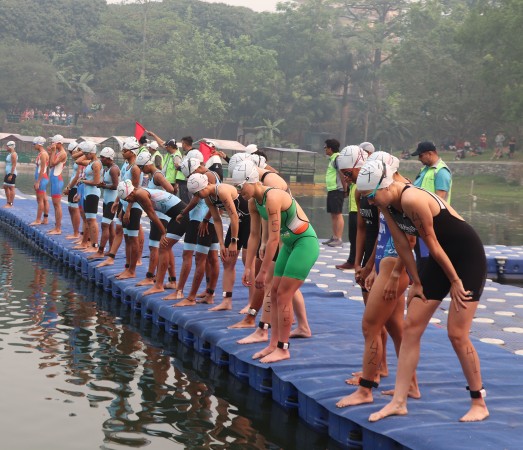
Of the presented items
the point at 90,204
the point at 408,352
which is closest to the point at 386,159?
the point at 408,352

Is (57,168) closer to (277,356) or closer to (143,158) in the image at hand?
(143,158)

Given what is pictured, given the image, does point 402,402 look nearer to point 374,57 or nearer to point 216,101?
point 216,101

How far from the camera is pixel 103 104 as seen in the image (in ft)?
309

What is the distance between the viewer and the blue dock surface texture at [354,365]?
669 centimetres

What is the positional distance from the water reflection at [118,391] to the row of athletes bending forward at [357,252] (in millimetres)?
601

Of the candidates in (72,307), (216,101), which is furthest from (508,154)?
(72,307)

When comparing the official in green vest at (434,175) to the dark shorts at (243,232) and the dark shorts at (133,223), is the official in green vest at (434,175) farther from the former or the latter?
the dark shorts at (133,223)

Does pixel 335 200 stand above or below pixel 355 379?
above

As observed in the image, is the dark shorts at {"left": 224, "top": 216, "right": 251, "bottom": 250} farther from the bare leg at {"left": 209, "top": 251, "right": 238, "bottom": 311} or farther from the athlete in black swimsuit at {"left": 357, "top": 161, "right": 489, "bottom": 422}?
the athlete in black swimsuit at {"left": 357, "top": 161, "right": 489, "bottom": 422}

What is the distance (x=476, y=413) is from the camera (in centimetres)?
685

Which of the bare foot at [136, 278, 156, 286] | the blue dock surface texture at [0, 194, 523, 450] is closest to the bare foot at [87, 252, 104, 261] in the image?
the blue dock surface texture at [0, 194, 523, 450]

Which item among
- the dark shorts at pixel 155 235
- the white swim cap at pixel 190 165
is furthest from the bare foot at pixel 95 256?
the white swim cap at pixel 190 165

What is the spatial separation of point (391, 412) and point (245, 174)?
9.33 ft

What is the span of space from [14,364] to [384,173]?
5.09 meters
